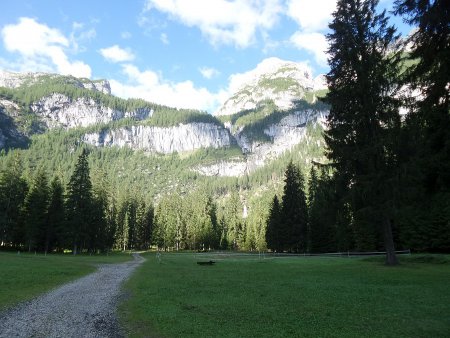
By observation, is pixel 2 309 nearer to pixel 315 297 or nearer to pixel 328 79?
pixel 315 297

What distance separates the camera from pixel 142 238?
118 m

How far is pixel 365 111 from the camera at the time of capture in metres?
29.0

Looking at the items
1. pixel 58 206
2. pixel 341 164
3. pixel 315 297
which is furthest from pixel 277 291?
pixel 58 206

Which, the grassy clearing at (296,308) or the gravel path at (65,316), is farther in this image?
the gravel path at (65,316)

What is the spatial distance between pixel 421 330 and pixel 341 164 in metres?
20.4

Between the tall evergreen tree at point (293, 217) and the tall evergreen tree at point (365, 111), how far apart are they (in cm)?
4374

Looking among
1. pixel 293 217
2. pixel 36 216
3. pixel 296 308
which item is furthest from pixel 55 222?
pixel 296 308

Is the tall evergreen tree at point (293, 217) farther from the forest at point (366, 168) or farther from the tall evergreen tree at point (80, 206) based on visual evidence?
the tall evergreen tree at point (80, 206)

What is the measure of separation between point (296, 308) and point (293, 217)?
61.6m

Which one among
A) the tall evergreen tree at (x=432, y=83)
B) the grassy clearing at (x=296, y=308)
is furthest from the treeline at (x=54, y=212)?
the tall evergreen tree at (x=432, y=83)

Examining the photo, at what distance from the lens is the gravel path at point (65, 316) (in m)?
11.5

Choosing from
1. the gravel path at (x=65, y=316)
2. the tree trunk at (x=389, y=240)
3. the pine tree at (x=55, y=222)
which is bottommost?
the gravel path at (x=65, y=316)

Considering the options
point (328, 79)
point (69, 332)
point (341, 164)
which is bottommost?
point (69, 332)

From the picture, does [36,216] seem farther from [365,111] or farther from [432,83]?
[432,83]
